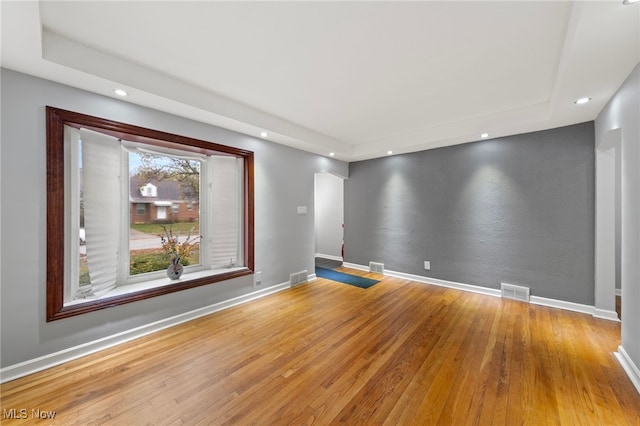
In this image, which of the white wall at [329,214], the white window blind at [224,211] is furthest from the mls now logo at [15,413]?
the white wall at [329,214]

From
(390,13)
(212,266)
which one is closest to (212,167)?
(212,266)

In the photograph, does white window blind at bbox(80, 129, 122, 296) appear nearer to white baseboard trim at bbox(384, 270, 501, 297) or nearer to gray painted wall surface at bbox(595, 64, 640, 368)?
white baseboard trim at bbox(384, 270, 501, 297)

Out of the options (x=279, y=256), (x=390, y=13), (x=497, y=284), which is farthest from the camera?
(x=279, y=256)

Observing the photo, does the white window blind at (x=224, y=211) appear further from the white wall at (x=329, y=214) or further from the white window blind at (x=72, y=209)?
the white wall at (x=329, y=214)

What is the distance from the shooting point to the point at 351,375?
6.51 ft

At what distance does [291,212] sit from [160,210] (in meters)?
1.95

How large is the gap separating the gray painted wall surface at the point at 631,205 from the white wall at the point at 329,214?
4.97 metres

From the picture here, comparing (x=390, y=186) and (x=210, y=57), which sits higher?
(x=210, y=57)

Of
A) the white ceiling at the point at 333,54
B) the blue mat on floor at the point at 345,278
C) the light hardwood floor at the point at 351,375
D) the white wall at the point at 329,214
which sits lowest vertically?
the light hardwood floor at the point at 351,375

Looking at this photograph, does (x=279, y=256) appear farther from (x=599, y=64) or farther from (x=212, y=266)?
(x=599, y=64)

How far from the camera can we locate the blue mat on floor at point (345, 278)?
14.7ft

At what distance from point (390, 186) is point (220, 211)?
3341 mm

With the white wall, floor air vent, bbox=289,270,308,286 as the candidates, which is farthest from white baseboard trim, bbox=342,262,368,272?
floor air vent, bbox=289,270,308,286

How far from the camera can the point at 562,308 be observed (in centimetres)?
330
